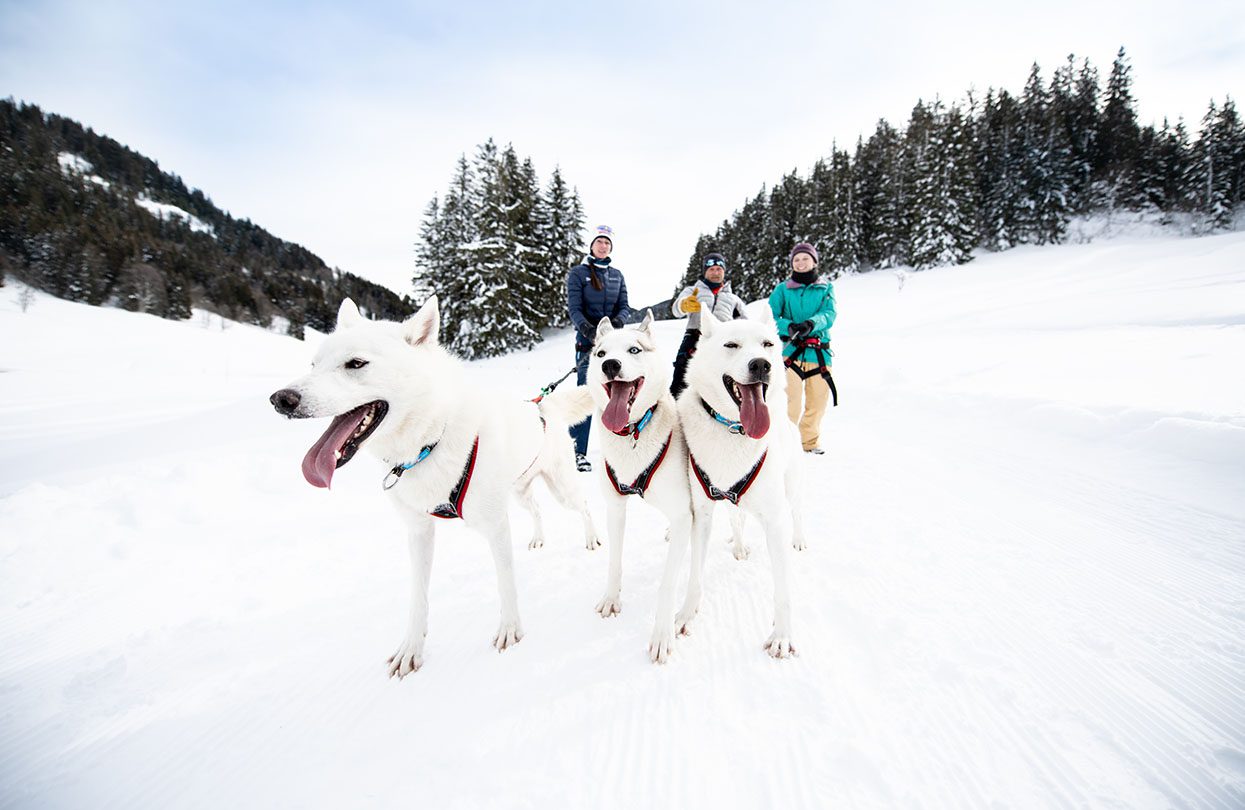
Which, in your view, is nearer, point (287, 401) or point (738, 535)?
point (287, 401)

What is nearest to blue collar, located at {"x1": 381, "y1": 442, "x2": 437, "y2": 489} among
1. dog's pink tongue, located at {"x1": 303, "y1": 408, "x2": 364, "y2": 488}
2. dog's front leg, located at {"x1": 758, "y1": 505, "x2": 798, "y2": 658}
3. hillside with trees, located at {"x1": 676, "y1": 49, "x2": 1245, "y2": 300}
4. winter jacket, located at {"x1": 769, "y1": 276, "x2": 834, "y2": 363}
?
dog's pink tongue, located at {"x1": 303, "y1": 408, "x2": 364, "y2": 488}

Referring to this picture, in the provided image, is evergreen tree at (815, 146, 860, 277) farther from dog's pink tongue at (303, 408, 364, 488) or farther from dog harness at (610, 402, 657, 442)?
dog's pink tongue at (303, 408, 364, 488)

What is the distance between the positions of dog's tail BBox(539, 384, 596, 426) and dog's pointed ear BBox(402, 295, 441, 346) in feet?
4.00

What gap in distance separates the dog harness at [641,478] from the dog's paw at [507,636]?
0.98 metres

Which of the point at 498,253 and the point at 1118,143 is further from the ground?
the point at 1118,143

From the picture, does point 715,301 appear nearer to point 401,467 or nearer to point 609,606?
point 609,606

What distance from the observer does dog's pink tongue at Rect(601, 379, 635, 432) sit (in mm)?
2586

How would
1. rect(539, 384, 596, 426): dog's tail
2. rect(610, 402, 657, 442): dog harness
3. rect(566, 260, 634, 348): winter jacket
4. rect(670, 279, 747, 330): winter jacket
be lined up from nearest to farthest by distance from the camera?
rect(610, 402, 657, 442): dog harness
rect(539, 384, 596, 426): dog's tail
rect(670, 279, 747, 330): winter jacket
rect(566, 260, 634, 348): winter jacket

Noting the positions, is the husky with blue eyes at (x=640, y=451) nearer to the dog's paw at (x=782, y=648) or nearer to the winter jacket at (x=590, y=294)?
the dog's paw at (x=782, y=648)

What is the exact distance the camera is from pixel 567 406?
11.9 ft

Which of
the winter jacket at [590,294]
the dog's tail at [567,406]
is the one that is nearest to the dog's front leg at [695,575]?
the dog's tail at [567,406]

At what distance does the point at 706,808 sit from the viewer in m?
1.63

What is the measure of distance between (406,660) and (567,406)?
1.97m

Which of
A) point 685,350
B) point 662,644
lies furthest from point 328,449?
point 685,350
